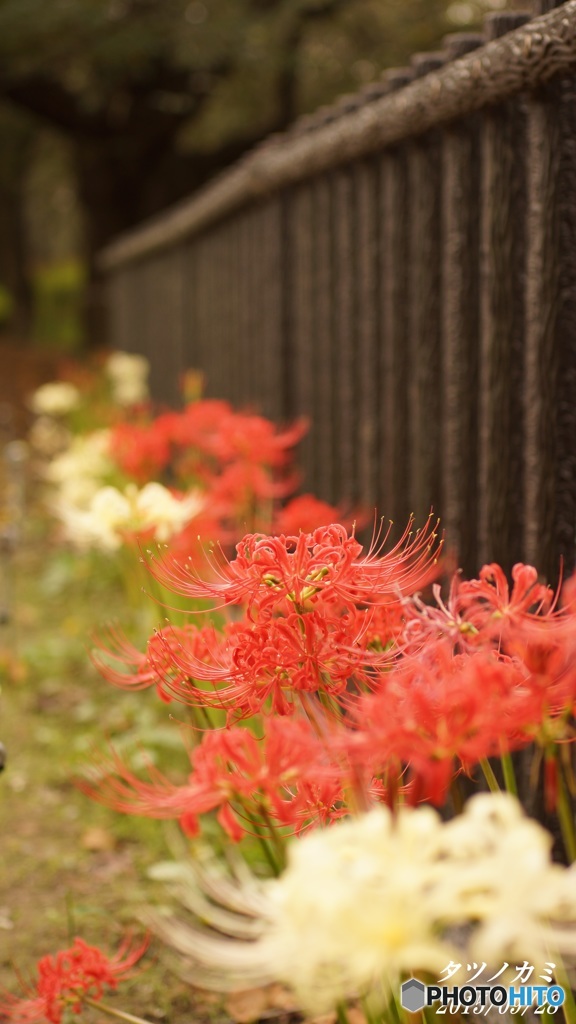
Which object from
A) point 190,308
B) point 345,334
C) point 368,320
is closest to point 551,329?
point 368,320

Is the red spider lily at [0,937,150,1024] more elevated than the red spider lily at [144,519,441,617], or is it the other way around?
the red spider lily at [144,519,441,617]

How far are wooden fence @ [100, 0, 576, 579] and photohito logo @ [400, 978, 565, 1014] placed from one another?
87 cm

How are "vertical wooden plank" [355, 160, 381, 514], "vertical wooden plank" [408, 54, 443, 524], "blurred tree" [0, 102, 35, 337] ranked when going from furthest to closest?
"blurred tree" [0, 102, 35, 337]
"vertical wooden plank" [355, 160, 381, 514]
"vertical wooden plank" [408, 54, 443, 524]

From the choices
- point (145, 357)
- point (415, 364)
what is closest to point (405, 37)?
point (145, 357)

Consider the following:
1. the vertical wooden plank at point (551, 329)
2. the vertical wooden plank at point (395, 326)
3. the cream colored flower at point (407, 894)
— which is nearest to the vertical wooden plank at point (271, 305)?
the vertical wooden plank at point (395, 326)

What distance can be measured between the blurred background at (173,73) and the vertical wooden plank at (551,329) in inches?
389

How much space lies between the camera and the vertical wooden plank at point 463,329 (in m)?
2.34

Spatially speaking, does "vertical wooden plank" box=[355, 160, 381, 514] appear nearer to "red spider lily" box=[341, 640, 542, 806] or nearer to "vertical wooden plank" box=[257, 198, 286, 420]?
"vertical wooden plank" box=[257, 198, 286, 420]

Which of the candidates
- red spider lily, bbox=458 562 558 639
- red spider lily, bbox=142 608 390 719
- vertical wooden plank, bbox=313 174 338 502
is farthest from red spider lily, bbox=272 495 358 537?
red spider lily, bbox=458 562 558 639

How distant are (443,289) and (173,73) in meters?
11.4

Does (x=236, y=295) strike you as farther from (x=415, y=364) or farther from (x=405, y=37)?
(x=405, y=37)

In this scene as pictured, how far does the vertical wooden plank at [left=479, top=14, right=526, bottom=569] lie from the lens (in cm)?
210

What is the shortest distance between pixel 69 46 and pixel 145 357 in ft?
16.4

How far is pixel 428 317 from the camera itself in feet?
8.49
